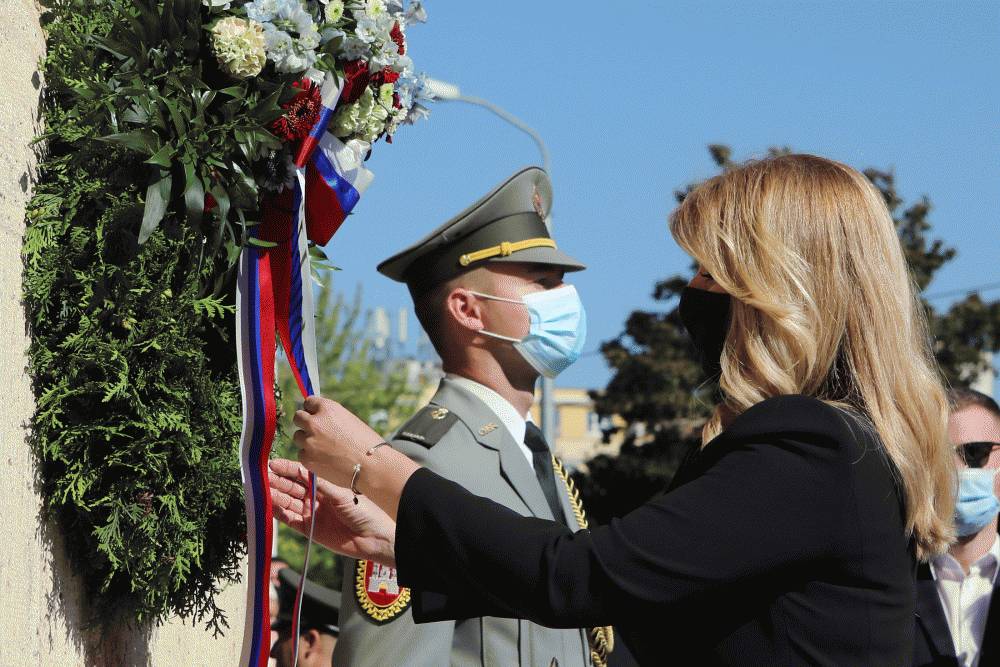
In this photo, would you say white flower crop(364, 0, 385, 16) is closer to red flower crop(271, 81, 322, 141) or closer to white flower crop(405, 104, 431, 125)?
red flower crop(271, 81, 322, 141)

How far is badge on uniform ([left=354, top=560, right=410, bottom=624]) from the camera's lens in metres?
3.09

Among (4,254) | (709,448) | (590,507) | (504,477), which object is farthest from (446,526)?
(590,507)

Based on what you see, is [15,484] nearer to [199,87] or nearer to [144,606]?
[144,606]

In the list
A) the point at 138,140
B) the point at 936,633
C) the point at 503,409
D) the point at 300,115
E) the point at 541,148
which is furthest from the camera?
the point at 541,148

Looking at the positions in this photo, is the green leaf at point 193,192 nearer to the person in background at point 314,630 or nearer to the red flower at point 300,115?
the red flower at point 300,115

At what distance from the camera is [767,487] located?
190cm

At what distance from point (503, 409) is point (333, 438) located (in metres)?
1.42

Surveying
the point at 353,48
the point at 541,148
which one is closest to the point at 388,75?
the point at 353,48

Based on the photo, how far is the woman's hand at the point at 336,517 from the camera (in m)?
2.68

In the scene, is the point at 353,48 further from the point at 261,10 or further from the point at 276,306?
the point at 276,306

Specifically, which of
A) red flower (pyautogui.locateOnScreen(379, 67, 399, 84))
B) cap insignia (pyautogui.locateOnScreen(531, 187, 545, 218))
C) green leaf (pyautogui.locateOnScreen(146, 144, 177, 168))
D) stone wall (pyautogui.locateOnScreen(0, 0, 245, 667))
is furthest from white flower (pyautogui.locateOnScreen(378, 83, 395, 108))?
cap insignia (pyautogui.locateOnScreen(531, 187, 545, 218))

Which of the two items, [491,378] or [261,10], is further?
[491,378]

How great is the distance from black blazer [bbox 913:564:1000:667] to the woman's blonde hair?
7.74 ft

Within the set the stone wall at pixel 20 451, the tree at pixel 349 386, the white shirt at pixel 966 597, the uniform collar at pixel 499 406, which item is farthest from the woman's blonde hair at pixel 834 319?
the tree at pixel 349 386
